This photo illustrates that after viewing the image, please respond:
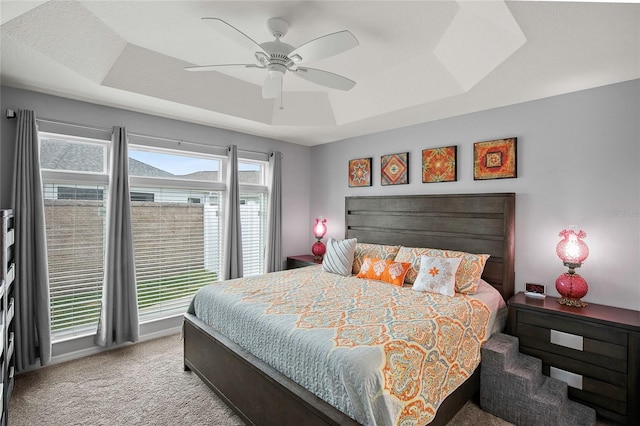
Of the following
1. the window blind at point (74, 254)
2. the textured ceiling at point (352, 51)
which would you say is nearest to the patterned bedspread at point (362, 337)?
the window blind at point (74, 254)

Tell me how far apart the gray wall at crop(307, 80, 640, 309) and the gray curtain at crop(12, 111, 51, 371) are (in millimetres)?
4073

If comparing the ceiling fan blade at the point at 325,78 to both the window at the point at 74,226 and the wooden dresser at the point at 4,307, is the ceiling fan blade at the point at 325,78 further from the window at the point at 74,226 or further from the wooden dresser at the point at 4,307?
the window at the point at 74,226

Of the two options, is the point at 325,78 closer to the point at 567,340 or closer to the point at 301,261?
the point at 567,340

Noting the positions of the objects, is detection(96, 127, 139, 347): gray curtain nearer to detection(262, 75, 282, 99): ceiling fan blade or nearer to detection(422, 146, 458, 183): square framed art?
detection(262, 75, 282, 99): ceiling fan blade

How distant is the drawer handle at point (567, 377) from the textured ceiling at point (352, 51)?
7.69 feet

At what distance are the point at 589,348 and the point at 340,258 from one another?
226 centimetres

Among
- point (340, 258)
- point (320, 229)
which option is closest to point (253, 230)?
point (320, 229)

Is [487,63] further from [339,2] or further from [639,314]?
[639,314]

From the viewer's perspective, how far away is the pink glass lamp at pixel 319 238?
465 centimetres

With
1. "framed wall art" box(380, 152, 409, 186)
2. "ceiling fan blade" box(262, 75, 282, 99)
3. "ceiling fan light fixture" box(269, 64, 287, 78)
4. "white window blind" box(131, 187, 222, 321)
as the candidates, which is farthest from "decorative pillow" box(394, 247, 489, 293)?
"white window blind" box(131, 187, 222, 321)

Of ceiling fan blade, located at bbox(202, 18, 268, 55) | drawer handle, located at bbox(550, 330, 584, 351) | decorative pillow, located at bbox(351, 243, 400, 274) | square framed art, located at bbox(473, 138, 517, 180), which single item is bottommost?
drawer handle, located at bbox(550, 330, 584, 351)

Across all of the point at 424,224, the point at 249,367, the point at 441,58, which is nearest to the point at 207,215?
the point at 249,367

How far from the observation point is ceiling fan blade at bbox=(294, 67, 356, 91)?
2263mm

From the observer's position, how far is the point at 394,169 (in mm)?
4102
